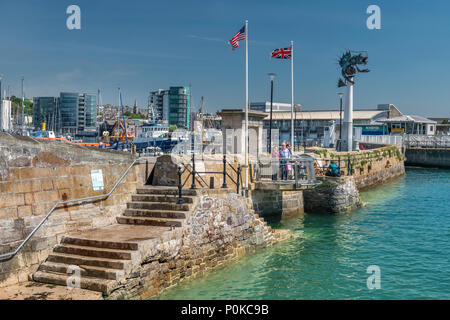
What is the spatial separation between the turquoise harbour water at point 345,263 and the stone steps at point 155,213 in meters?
1.72

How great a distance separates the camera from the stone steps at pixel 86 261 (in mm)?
8922

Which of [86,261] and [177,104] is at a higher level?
[177,104]

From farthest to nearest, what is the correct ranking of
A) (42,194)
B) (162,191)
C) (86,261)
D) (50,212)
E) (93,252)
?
(162,191) → (50,212) → (42,194) → (93,252) → (86,261)

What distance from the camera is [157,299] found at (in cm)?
935

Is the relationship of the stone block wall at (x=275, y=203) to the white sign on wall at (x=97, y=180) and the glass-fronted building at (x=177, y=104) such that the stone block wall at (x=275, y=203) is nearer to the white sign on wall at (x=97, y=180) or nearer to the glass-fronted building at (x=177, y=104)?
the white sign on wall at (x=97, y=180)

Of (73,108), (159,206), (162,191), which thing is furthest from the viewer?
(73,108)

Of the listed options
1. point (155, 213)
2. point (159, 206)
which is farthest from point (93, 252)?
point (159, 206)

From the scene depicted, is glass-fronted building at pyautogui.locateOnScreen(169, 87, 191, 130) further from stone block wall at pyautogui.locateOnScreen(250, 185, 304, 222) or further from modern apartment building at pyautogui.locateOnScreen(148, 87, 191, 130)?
stone block wall at pyautogui.locateOnScreen(250, 185, 304, 222)

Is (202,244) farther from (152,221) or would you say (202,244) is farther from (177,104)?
(177,104)

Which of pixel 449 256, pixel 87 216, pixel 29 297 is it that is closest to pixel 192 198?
pixel 87 216

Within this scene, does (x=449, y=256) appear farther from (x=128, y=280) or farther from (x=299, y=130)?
(x=299, y=130)

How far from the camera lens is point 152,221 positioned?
11.4 meters

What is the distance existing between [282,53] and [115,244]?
15.0m
